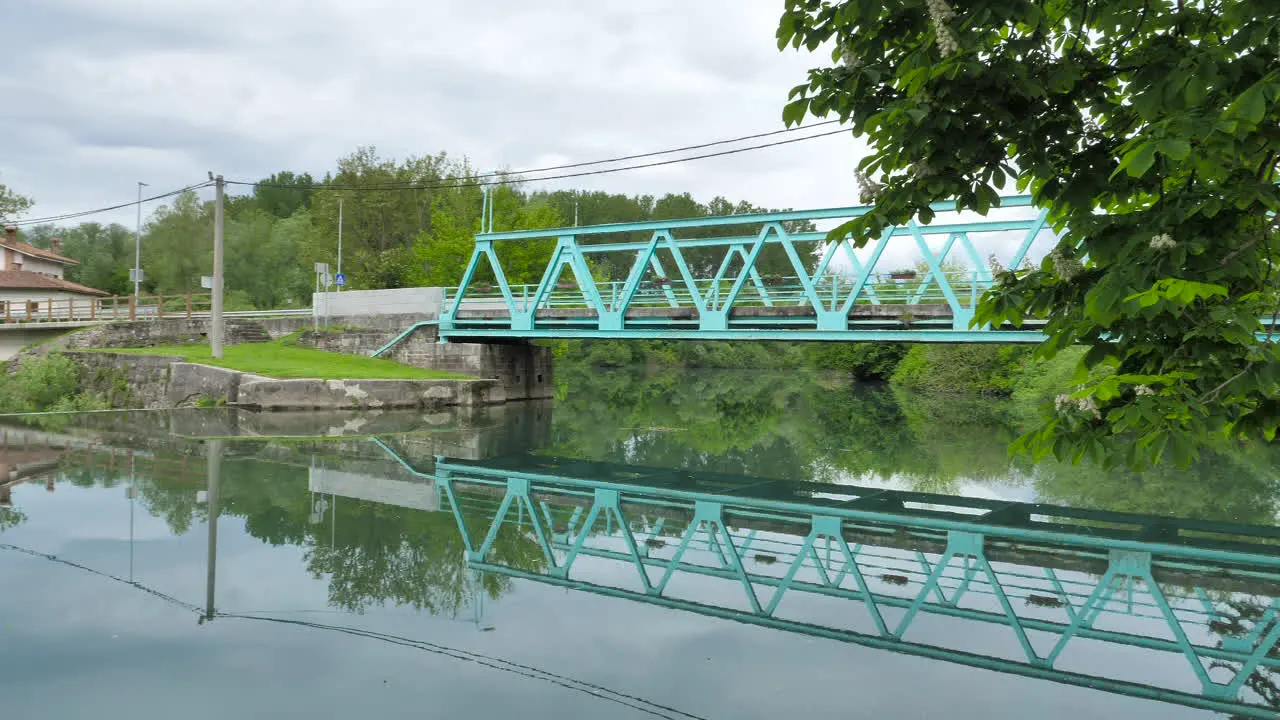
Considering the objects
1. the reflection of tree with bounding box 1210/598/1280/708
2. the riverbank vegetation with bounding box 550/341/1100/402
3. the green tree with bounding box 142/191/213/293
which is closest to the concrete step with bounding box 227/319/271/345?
the riverbank vegetation with bounding box 550/341/1100/402

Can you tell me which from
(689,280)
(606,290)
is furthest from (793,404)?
(606,290)

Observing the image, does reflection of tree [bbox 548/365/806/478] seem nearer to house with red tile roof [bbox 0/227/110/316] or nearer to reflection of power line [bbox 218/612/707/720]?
reflection of power line [bbox 218/612/707/720]

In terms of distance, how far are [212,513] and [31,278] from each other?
177 feet

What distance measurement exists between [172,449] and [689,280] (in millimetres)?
12453

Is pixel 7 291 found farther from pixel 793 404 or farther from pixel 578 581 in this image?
pixel 578 581

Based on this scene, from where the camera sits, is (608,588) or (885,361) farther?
(885,361)

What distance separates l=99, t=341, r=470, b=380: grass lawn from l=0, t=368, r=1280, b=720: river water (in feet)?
32.7

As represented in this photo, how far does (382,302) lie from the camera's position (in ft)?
Answer: 112

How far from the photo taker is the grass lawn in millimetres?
27219

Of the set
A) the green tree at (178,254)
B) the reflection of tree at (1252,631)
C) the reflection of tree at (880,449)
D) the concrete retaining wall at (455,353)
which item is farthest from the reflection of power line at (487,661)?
the green tree at (178,254)

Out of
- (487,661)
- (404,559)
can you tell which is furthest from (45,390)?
(487,661)

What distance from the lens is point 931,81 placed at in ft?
12.7

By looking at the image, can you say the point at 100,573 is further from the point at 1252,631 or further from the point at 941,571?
the point at 1252,631

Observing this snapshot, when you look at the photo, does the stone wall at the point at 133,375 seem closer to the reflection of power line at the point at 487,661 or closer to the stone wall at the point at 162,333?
the stone wall at the point at 162,333
